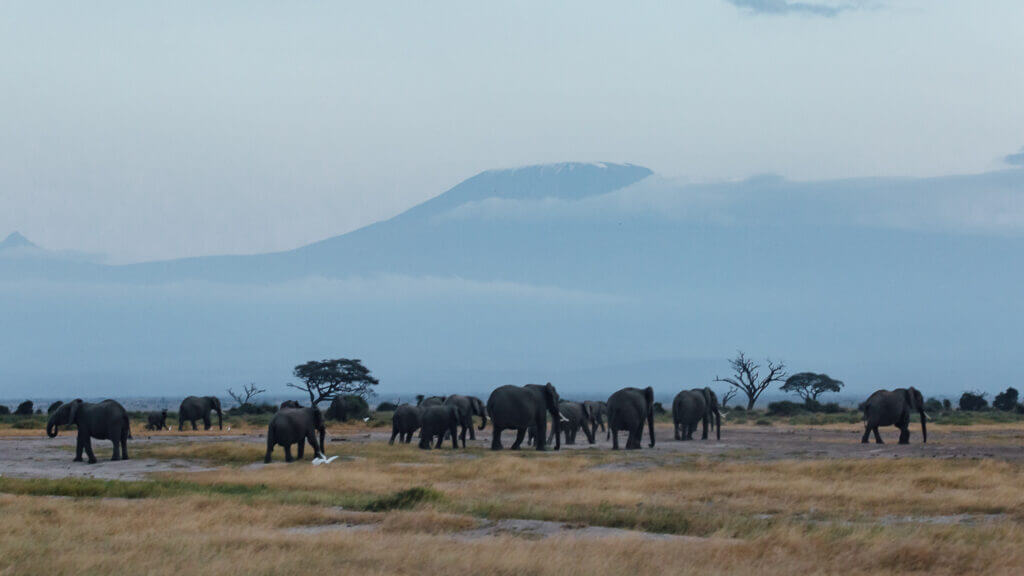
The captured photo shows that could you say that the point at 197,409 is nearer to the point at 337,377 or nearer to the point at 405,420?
the point at 405,420

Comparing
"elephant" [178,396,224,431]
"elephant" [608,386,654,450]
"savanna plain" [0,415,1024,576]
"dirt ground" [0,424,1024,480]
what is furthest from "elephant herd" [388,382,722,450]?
"elephant" [178,396,224,431]

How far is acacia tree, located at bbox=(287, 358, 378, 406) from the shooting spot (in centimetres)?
11506

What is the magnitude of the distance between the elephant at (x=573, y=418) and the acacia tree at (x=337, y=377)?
70.8m

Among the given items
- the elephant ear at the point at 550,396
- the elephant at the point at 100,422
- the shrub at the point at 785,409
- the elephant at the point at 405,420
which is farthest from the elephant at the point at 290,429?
the shrub at the point at 785,409

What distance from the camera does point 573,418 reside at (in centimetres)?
4297

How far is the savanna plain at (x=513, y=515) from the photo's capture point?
45.1ft

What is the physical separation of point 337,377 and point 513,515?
9932 cm

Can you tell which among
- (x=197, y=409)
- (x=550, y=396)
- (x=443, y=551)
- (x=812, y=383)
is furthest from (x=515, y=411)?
(x=812, y=383)

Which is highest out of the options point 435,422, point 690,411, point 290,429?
point 690,411

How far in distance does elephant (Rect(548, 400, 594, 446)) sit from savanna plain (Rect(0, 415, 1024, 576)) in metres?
9.70

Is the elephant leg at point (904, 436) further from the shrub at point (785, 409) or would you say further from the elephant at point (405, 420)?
the shrub at point (785, 409)

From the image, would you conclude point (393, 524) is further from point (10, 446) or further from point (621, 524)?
point (10, 446)

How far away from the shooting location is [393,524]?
17.2m

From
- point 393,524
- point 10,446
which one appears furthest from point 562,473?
point 10,446
